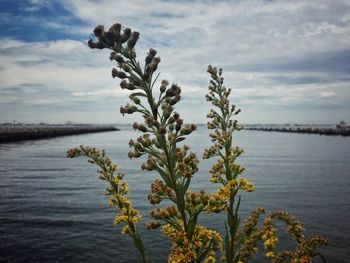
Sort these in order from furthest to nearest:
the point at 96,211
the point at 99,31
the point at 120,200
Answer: the point at 96,211 < the point at 120,200 < the point at 99,31

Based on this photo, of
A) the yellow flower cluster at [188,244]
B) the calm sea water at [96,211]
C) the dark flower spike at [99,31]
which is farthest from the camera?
the calm sea water at [96,211]

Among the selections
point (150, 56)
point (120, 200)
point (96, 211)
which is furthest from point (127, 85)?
point (96, 211)

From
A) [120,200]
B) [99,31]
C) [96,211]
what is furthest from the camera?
[96,211]

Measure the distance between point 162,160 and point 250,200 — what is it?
20.3m

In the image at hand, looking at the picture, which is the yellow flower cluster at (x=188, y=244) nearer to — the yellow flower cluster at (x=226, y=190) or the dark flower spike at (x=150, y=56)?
the yellow flower cluster at (x=226, y=190)

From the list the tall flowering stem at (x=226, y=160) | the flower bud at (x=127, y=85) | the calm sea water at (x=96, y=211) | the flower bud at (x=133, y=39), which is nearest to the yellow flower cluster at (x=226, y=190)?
the tall flowering stem at (x=226, y=160)

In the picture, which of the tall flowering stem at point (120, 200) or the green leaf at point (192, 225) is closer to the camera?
the green leaf at point (192, 225)

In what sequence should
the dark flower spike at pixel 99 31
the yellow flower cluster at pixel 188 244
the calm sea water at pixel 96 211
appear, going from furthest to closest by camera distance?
the calm sea water at pixel 96 211
the dark flower spike at pixel 99 31
the yellow flower cluster at pixel 188 244

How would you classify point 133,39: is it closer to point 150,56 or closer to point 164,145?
point 150,56

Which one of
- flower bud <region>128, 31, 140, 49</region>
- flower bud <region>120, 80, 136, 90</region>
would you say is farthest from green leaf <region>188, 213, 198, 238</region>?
flower bud <region>128, 31, 140, 49</region>

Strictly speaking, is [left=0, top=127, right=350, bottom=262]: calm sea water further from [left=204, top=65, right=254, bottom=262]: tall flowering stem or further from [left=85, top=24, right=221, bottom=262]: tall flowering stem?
[left=85, top=24, right=221, bottom=262]: tall flowering stem

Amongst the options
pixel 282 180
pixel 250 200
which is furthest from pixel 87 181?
pixel 282 180

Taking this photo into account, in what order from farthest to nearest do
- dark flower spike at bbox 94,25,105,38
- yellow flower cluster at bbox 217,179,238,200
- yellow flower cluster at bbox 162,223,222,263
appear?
yellow flower cluster at bbox 217,179,238,200, dark flower spike at bbox 94,25,105,38, yellow flower cluster at bbox 162,223,222,263

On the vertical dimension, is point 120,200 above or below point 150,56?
below
